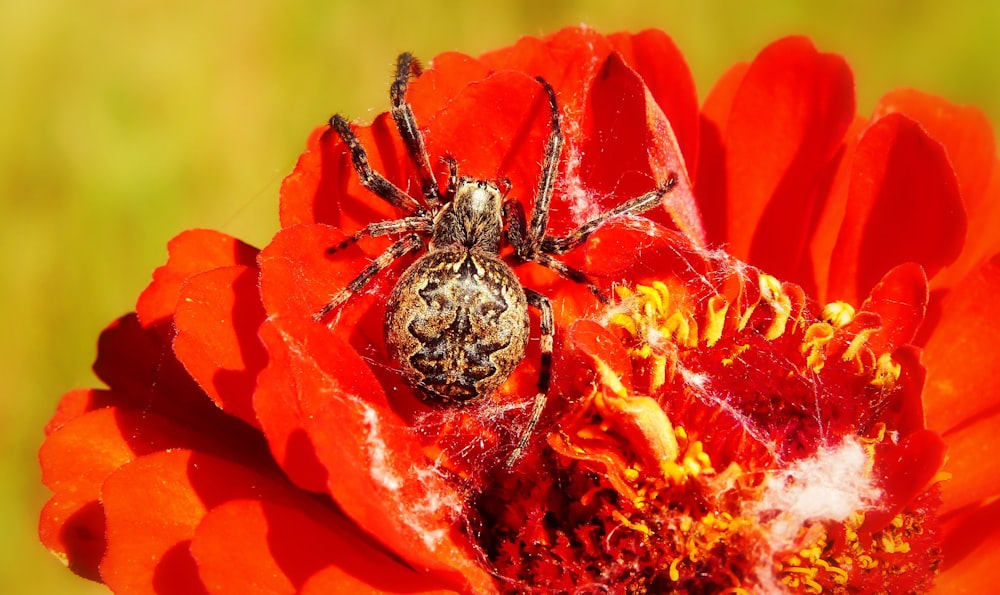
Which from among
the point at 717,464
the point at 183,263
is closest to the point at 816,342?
the point at 717,464

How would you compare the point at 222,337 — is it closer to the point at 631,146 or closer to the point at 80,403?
the point at 80,403

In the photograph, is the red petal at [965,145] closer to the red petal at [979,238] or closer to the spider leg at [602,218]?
the red petal at [979,238]

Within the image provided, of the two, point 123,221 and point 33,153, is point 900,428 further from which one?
point 33,153

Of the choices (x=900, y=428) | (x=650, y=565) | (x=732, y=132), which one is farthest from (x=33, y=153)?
(x=900, y=428)

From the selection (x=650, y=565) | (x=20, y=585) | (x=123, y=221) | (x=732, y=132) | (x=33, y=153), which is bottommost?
(x=20, y=585)

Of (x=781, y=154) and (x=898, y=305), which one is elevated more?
(x=781, y=154)

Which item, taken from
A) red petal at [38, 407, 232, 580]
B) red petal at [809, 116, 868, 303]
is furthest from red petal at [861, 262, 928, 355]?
red petal at [38, 407, 232, 580]
